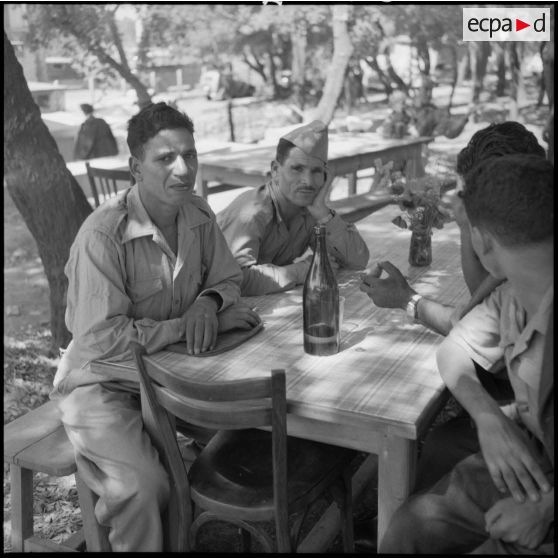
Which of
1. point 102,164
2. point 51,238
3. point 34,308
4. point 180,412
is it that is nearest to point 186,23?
point 102,164

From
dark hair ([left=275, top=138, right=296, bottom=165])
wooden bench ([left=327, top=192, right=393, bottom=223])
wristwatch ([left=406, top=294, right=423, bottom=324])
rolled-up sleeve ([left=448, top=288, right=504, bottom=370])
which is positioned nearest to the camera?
rolled-up sleeve ([left=448, top=288, right=504, bottom=370])

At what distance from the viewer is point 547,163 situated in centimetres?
188

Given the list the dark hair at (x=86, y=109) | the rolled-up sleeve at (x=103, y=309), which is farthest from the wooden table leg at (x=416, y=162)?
the rolled-up sleeve at (x=103, y=309)

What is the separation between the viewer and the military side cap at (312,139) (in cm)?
356

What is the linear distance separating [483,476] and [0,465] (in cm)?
172

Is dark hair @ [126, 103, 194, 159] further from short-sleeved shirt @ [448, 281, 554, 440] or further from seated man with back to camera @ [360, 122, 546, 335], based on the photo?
short-sleeved shirt @ [448, 281, 554, 440]

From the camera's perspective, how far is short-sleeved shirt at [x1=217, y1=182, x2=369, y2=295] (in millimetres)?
3275

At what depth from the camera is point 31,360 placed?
5.17m

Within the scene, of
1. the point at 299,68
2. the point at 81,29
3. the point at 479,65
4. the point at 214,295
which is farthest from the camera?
the point at 479,65

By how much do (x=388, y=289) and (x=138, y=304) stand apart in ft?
3.12

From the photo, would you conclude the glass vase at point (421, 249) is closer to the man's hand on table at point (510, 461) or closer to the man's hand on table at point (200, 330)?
the man's hand on table at point (200, 330)

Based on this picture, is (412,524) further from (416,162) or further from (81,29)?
(81,29)

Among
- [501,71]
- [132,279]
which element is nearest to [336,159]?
[132,279]

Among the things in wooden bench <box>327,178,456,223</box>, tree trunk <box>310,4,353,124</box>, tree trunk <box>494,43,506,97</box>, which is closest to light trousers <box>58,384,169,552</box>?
wooden bench <box>327,178,456,223</box>
